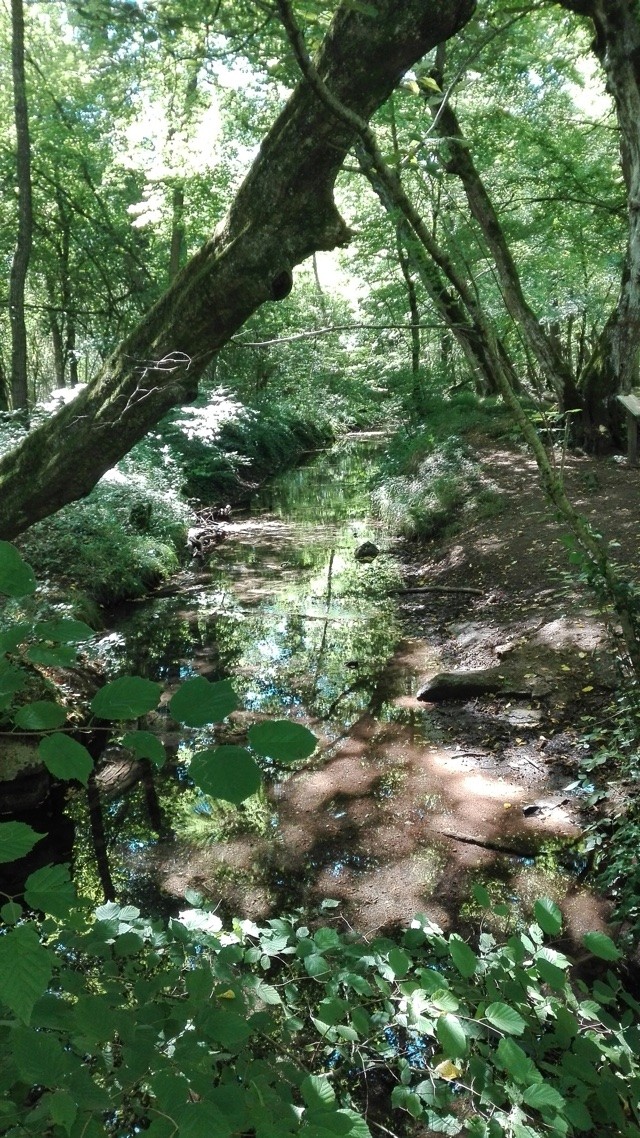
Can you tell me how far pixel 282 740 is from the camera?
2.92 ft

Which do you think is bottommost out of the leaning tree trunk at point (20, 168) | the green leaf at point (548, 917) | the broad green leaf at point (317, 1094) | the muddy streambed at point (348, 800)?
the muddy streambed at point (348, 800)

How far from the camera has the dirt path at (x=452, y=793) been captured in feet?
11.3

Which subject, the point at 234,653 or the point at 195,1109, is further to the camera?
the point at 234,653

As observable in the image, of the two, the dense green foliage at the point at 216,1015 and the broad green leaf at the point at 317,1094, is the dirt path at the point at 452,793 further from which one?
the broad green leaf at the point at 317,1094

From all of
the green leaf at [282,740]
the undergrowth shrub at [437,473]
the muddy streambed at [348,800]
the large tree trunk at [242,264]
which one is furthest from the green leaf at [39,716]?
the undergrowth shrub at [437,473]

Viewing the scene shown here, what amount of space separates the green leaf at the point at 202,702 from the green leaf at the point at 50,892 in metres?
0.35

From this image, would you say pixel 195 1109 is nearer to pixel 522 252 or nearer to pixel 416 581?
pixel 416 581

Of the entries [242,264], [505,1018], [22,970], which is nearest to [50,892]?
[22,970]

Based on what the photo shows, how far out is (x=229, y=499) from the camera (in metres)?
15.2

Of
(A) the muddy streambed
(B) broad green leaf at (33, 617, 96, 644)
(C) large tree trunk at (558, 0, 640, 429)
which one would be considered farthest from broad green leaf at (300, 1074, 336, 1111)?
(C) large tree trunk at (558, 0, 640, 429)

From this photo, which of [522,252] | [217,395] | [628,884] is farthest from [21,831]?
[522,252]

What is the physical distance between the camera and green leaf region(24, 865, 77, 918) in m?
1.04

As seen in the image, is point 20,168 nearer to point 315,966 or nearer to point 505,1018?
point 315,966

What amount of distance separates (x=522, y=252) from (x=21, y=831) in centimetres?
1988
